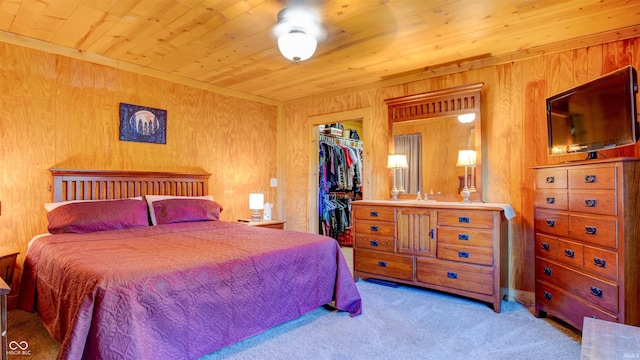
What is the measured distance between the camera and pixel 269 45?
3066 millimetres

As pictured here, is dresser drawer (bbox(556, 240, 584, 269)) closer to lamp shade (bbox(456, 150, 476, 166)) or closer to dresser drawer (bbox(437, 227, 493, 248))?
dresser drawer (bbox(437, 227, 493, 248))

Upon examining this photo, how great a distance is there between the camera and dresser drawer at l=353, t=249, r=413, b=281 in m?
3.34

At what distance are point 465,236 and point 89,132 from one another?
12.2 feet

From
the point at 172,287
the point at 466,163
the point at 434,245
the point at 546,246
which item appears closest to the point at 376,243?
the point at 434,245

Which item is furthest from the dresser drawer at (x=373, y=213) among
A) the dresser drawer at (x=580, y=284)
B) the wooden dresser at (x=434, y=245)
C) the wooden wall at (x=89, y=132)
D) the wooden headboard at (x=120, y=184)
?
the wooden headboard at (x=120, y=184)

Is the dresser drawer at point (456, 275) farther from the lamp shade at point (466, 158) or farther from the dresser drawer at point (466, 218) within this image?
the lamp shade at point (466, 158)

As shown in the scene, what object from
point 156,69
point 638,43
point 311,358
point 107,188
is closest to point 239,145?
point 156,69

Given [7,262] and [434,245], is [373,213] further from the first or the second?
[7,262]

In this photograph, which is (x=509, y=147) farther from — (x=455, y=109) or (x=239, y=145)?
(x=239, y=145)

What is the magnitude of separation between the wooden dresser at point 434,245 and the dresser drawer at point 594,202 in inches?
22.1

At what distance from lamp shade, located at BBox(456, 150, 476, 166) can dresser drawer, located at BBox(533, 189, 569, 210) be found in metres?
0.76

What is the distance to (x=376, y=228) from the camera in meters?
3.57

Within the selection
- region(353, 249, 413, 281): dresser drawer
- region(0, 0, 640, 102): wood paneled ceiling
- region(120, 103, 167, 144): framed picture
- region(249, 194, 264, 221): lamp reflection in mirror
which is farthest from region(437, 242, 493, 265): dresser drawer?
region(120, 103, 167, 144): framed picture

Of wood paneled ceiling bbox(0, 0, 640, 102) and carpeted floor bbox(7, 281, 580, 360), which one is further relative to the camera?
wood paneled ceiling bbox(0, 0, 640, 102)
